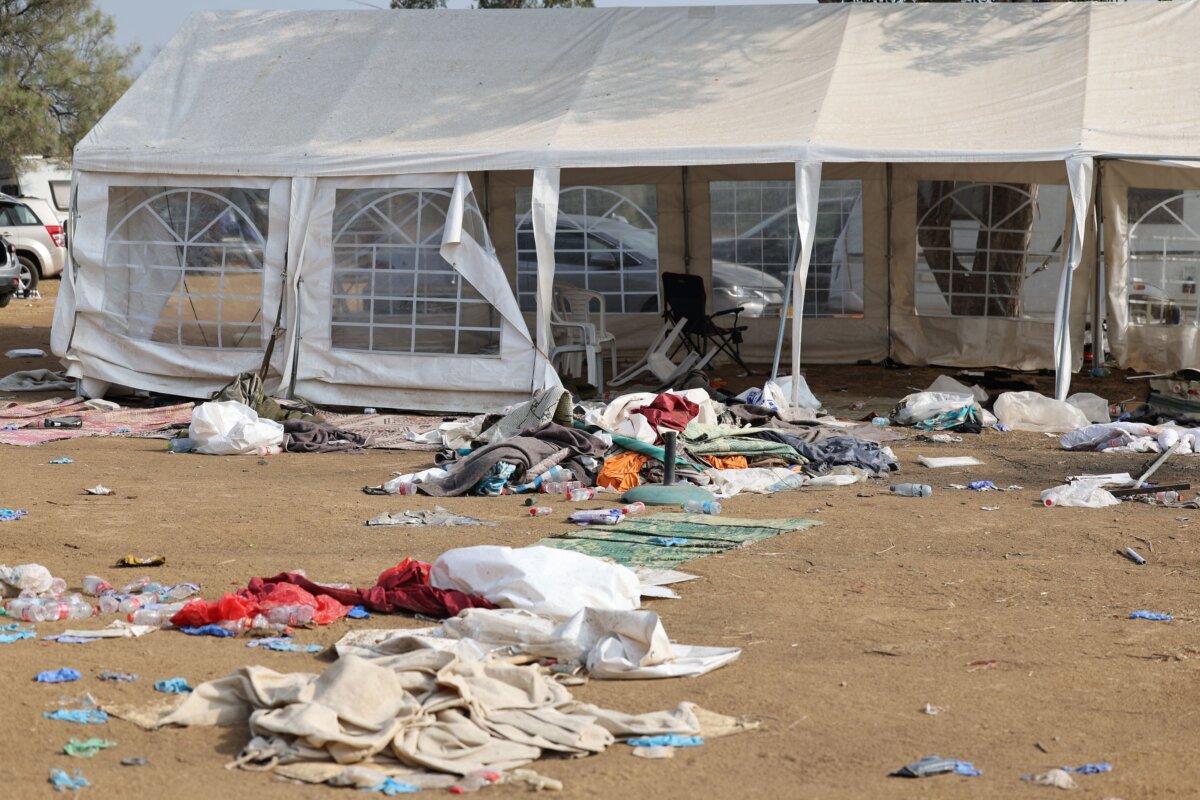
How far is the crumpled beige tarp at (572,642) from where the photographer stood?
4.61 meters

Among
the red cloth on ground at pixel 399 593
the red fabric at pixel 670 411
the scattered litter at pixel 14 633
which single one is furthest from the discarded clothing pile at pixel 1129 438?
the scattered litter at pixel 14 633

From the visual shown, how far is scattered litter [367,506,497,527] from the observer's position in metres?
7.16

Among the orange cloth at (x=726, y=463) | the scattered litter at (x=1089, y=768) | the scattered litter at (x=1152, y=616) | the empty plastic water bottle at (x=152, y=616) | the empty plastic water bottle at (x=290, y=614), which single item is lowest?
the scattered litter at (x=1089, y=768)

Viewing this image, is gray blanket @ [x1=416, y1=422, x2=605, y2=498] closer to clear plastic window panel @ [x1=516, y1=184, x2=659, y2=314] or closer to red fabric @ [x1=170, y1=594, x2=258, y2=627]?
red fabric @ [x1=170, y1=594, x2=258, y2=627]

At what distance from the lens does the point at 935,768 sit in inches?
152

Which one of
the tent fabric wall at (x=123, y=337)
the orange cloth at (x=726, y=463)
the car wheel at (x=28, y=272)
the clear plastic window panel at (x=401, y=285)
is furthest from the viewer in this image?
the car wheel at (x=28, y=272)

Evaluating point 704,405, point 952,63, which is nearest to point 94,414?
point 704,405

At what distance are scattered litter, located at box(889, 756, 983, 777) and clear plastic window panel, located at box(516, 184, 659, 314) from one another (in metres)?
9.93

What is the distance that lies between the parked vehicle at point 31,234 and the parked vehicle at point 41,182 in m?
2.47

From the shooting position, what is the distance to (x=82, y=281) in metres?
11.7

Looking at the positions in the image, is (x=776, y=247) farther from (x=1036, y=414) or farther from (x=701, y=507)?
(x=701, y=507)

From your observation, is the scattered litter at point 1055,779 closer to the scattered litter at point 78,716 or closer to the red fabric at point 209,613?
the scattered litter at point 78,716

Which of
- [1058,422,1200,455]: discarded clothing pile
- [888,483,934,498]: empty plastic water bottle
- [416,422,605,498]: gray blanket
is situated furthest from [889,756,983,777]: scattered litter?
[1058,422,1200,455]: discarded clothing pile

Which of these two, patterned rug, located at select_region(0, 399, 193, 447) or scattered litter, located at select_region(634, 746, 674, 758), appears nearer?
scattered litter, located at select_region(634, 746, 674, 758)
